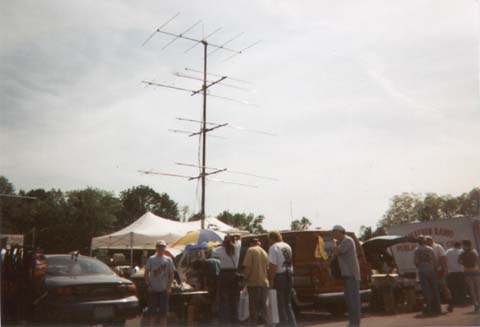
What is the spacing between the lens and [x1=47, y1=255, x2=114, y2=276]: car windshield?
25.2ft

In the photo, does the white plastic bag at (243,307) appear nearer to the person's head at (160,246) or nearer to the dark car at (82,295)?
the person's head at (160,246)

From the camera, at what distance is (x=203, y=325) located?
9.17 m

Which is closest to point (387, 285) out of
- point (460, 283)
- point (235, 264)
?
point (460, 283)

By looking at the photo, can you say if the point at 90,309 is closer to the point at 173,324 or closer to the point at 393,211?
the point at 173,324

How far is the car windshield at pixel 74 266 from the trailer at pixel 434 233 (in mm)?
9295

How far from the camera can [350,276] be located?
24.3 ft

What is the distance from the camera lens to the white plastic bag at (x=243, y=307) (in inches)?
339

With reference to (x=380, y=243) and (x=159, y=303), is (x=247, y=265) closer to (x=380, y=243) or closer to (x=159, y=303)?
(x=159, y=303)

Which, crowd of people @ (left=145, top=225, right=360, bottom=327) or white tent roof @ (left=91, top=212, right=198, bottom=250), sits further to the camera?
white tent roof @ (left=91, top=212, right=198, bottom=250)

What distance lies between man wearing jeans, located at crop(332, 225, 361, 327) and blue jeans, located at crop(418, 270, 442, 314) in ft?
9.97

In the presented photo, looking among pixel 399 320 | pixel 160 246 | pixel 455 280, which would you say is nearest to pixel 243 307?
pixel 160 246

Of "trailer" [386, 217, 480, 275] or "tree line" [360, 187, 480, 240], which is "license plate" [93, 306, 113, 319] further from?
"tree line" [360, 187, 480, 240]

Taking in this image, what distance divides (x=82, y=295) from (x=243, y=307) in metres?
3.04

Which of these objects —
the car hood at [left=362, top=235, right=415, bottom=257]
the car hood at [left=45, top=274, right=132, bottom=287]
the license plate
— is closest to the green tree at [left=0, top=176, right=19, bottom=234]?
the car hood at [left=45, top=274, right=132, bottom=287]
